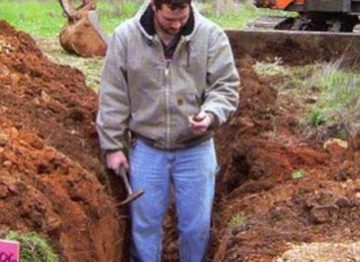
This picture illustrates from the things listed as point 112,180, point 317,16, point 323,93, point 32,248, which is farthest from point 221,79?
point 317,16

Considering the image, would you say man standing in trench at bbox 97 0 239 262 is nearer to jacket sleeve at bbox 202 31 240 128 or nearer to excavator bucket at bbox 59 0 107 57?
jacket sleeve at bbox 202 31 240 128

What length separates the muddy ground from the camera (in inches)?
247

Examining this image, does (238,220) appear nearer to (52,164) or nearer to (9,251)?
(52,164)

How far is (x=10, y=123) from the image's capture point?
740 cm

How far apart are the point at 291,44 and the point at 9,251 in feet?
29.4

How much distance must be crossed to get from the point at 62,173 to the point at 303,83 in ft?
16.8

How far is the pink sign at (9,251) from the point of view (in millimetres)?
4836

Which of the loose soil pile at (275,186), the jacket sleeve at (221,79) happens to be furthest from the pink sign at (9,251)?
the jacket sleeve at (221,79)

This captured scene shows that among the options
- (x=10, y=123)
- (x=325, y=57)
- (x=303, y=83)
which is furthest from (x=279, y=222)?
(x=325, y=57)

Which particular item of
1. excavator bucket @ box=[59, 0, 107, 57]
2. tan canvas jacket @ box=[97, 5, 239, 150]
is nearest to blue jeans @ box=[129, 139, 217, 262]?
tan canvas jacket @ box=[97, 5, 239, 150]

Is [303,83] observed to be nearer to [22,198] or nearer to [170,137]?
[170,137]

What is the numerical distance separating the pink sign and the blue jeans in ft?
8.31

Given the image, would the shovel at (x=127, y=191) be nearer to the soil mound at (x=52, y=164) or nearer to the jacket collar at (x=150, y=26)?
the soil mound at (x=52, y=164)

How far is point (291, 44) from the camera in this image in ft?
44.1
